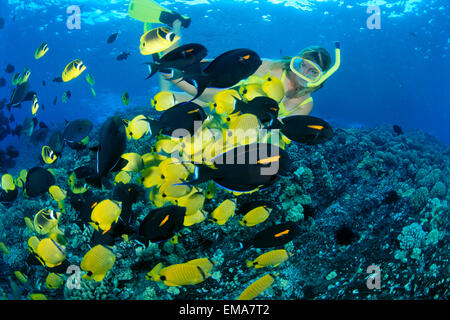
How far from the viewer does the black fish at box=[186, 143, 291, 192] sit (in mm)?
1675

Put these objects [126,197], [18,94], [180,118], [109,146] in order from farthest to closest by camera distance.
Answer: [18,94] → [126,197] → [180,118] → [109,146]

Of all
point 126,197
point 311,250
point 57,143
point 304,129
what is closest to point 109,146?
point 126,197

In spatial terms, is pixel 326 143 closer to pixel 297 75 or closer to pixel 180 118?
pixel 297 75

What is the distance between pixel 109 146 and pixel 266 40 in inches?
1498

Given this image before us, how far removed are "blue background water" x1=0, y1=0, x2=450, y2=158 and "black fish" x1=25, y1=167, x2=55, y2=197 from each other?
19.4 meters

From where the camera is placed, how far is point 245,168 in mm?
1714

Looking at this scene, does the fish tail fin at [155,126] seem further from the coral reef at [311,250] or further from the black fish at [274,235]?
the black fish at [274,235]

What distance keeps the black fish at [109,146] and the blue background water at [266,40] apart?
20.0 m

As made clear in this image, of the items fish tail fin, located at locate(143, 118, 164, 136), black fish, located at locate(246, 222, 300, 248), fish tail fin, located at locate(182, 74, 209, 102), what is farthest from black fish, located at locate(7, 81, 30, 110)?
black fish, located at locate(246, 222, 300, 248)

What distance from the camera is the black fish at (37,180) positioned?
3.12m

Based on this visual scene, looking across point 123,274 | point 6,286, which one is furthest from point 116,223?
point 6,286

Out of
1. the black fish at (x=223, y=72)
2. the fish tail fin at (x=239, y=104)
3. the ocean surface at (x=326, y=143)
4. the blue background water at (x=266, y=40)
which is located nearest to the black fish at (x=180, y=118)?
the black fish at (x=223, y=72)

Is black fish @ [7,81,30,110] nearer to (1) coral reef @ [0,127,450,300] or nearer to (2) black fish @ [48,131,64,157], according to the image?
(2) black fish @ [48,131,64,157]
